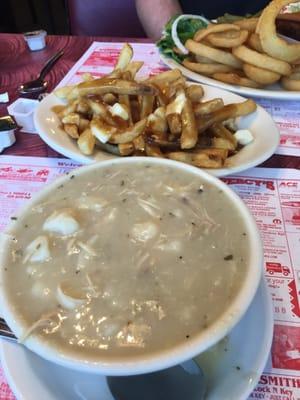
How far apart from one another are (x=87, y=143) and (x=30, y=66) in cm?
82

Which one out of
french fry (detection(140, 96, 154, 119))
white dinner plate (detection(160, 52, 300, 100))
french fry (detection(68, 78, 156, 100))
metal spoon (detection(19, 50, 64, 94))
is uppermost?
french fry (detection(68, 78, 156, 100))

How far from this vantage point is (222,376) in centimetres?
52

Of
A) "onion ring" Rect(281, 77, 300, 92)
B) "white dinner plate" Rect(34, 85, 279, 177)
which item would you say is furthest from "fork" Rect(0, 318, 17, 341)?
"onion ring" Rect(281, 77, 300, 92)

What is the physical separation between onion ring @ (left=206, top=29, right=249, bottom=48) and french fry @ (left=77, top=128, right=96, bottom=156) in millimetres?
605

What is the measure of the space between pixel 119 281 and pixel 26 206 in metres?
0.21

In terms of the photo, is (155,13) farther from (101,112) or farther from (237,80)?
(101,112)

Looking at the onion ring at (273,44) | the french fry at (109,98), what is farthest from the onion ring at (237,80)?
the french fry at (109,98)

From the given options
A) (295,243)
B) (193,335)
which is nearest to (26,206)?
(193,335)

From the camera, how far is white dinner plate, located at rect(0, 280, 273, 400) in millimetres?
498

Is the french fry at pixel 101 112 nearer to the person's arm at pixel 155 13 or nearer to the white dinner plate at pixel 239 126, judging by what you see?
the white dinner plate at pixel 239 126

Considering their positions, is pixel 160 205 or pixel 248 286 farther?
pixel 160 205

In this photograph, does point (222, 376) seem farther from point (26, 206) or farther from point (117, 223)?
point (26, 206)

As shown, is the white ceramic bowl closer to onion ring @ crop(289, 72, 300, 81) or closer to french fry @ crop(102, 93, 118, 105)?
french fry @ crop(102, 93, 118, 105)

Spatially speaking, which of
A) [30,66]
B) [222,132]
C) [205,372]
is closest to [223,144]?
[222,132]
